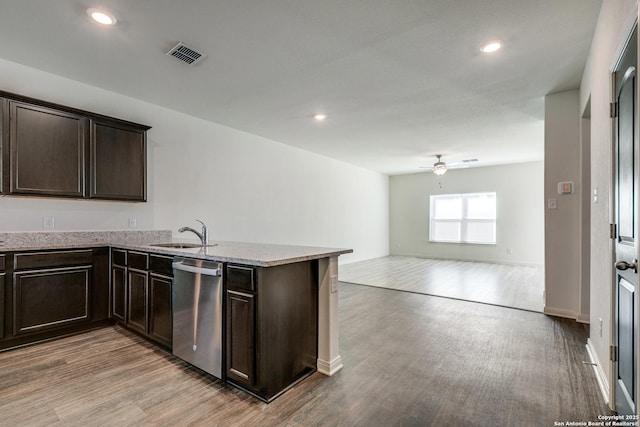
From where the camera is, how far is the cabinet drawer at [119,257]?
310 centimetres

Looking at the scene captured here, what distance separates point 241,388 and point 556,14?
3.51 metres

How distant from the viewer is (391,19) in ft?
7.56

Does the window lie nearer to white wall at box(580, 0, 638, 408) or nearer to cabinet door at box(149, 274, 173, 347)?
white wall at box(580, 0, 638, 408)

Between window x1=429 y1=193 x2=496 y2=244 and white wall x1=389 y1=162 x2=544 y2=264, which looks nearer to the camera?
white wall x1=389 y1=162 x2=544 y2=264

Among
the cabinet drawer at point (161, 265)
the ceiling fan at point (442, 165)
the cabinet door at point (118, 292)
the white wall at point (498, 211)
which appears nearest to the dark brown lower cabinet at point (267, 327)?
the cabinet drawer at point (161, 265)

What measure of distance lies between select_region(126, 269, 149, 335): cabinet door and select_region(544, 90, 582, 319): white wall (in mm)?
4538

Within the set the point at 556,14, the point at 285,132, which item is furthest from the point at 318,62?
the point at 285,132

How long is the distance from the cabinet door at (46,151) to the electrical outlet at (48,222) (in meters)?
0.39

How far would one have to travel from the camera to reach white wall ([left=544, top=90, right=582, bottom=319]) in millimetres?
3598

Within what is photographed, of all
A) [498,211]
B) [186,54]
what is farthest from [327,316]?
[498,211]

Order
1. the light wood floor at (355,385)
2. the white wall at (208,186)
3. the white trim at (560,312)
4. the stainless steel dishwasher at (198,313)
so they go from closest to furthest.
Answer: the light wood floor at (355,385) → the stainless steel dishwasher at (198,313) → the white wall at (208,186) → the white trim at (560,312)

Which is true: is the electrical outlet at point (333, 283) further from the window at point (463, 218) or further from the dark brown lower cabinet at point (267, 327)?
the window at point (463, 218)

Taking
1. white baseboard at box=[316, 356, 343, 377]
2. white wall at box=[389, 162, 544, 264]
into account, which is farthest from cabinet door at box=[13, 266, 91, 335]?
white wall at box=[389, 162, 544, 264]

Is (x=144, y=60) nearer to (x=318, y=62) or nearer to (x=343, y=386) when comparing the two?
(x=318, y=62)
